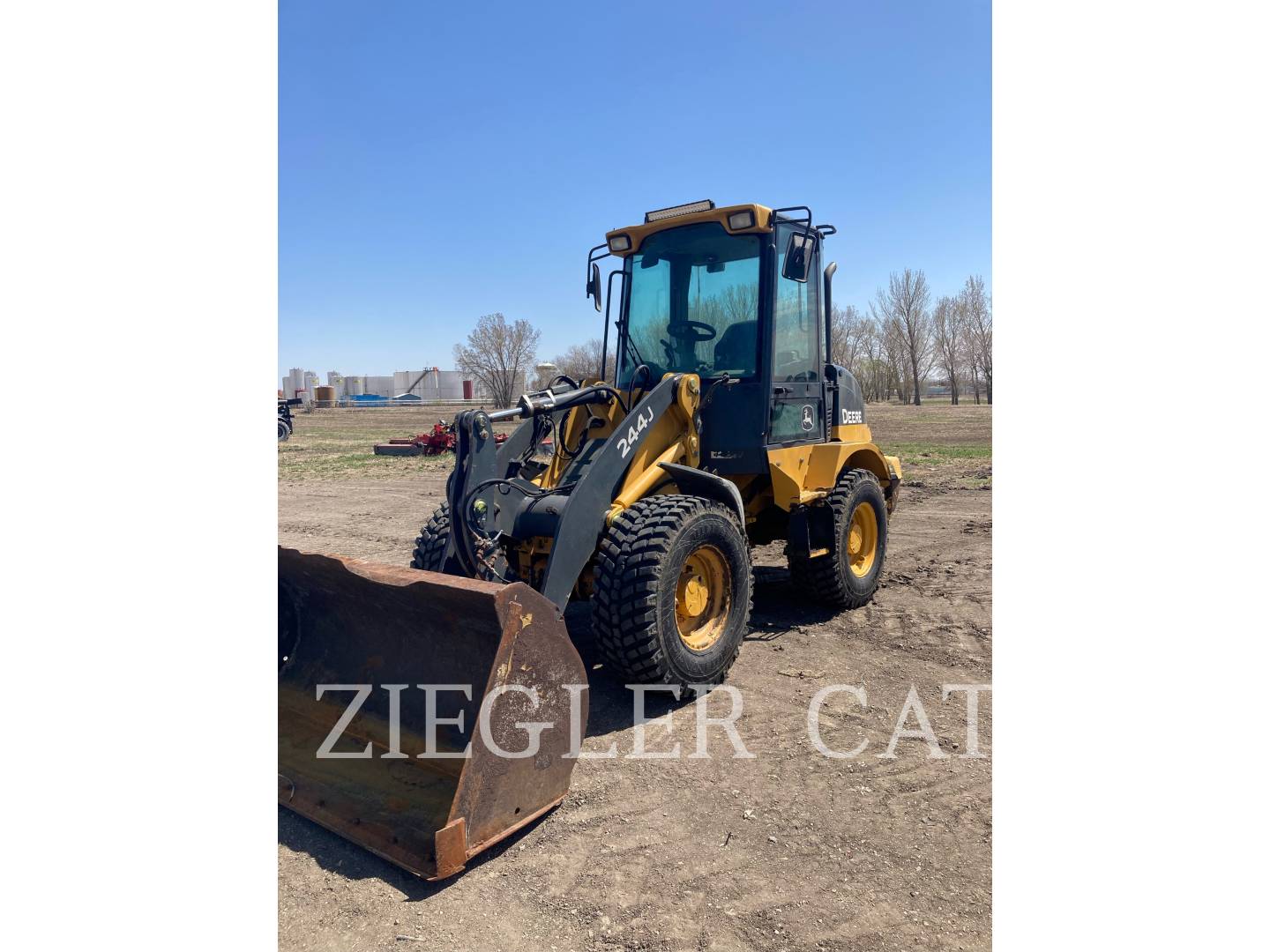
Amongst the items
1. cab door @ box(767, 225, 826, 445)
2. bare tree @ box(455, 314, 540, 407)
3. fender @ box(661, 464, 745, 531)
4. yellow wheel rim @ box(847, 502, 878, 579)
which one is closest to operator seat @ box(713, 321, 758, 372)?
cab door @ box(767, 225, 826, 445)

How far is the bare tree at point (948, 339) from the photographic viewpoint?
53.5 meters

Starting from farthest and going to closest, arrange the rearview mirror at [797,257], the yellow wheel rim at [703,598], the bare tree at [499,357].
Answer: the bare tree at [499,357] < the rearview mirror at [797,257] < the yellow wheel rim at [703,598]

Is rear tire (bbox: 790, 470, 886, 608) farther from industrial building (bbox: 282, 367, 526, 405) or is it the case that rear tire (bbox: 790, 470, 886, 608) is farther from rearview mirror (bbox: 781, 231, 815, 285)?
industrial building (bbox: 282, 367, 526, 405)

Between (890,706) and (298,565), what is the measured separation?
10.6 feet

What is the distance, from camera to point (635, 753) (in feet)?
13.0

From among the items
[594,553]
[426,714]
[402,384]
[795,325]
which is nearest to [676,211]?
[795,325]

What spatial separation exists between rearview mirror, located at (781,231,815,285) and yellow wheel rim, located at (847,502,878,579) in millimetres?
1982

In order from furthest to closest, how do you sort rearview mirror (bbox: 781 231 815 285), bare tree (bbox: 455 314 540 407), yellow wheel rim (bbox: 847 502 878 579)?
bare tree (bbox: 455 314 540 407)
yellow wheel rim (bbox: 847 502 878 579)
rearview mirror (bbox: 781 231 815 285)

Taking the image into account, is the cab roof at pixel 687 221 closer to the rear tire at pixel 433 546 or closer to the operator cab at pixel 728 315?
the operator cab at pixel 728 315

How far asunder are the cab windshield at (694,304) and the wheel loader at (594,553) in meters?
0.01

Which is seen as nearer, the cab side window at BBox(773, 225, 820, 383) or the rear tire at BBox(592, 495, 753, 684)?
the rear tire at BBox(592, 495, 753, 684)

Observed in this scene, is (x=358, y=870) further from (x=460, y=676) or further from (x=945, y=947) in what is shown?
(x=945, y=947)

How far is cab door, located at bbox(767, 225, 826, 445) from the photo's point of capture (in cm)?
554

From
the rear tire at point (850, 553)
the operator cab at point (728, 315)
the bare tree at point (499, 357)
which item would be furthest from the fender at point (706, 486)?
the bare tree at point (499, 357)
